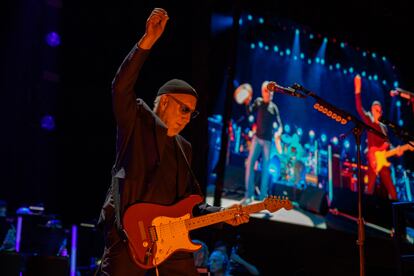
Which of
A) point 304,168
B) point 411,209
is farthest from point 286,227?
point 411,209

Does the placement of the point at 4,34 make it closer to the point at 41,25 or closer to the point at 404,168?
the point at 41,25

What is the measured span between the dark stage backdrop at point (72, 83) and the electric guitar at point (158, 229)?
12.8 feet

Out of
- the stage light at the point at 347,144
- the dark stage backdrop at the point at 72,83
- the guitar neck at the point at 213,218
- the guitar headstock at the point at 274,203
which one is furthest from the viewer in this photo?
the stage light at the point at 347,144

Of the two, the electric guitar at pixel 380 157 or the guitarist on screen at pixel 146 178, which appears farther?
the electric guitar at pixel 380 157

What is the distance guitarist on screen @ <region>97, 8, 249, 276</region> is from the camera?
9.04ft

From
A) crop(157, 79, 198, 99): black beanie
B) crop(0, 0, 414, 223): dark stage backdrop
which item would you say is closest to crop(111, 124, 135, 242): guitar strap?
crop(157, 79, 198, 99): black beanie

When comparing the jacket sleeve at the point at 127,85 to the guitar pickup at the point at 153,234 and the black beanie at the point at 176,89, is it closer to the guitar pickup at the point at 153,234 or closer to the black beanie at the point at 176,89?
the black beanie at the point at 176,89

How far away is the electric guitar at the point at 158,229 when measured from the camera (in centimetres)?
279

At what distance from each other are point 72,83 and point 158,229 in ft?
16.8

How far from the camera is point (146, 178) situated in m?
2.99

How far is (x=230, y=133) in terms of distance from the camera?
23.3 ft

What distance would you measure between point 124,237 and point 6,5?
601cm

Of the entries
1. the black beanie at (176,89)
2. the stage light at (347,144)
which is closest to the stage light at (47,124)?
the black beanie at (176,89)

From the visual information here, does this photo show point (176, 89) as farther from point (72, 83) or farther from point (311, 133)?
point (311, 133)
